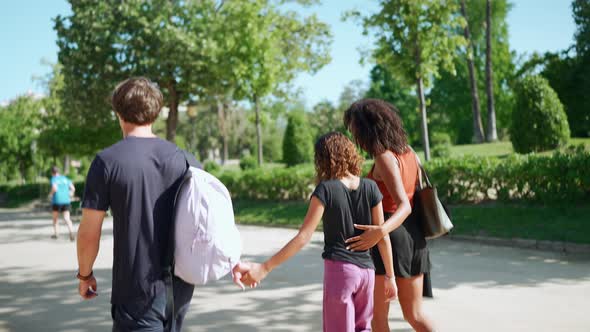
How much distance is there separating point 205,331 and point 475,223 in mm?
7941

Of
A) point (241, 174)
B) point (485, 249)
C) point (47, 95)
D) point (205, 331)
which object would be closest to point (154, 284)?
point (205, 331)

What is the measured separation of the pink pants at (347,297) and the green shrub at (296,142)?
25596mm

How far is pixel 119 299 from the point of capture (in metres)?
2.61

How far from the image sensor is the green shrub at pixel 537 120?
19.4 m

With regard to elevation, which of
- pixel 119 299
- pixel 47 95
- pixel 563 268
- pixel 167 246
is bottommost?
pixel 563 268

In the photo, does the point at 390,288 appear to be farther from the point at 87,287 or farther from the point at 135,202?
the point at 87,287

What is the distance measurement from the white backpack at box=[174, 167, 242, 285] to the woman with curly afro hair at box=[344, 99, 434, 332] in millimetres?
1138

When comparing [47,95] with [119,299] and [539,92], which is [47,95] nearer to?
[539,92]

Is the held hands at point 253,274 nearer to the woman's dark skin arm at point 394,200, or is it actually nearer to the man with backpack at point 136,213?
the man with backpack at point 136,213

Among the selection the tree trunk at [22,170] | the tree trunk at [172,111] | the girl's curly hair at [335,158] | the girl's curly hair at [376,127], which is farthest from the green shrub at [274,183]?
the tree trunk at [22,170]

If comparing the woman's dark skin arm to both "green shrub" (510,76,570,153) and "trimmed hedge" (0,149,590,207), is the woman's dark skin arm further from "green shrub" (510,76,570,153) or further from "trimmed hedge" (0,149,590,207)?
"green shrub" (510,76,570,153)

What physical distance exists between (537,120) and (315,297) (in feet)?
52.2

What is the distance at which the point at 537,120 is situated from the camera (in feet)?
64.1

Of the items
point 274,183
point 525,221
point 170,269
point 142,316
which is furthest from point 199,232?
point 274,183
